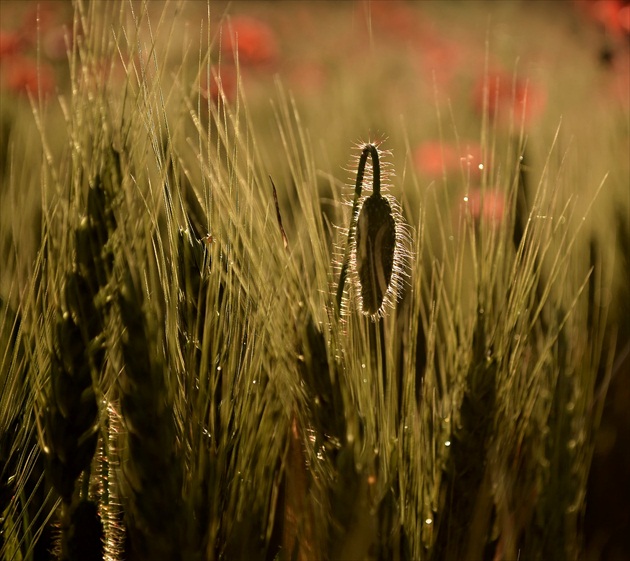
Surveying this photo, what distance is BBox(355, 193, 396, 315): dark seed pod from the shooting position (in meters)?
0.98

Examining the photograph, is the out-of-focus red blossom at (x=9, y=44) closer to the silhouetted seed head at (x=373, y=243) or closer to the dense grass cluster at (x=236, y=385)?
the dense grass cluster at (x=236, y=385)

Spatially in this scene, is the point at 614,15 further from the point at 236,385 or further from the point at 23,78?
the point at 236,385

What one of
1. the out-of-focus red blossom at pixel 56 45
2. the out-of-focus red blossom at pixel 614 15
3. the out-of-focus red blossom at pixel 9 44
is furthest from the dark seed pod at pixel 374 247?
the out-of-focus red blossom at pixel 614 15

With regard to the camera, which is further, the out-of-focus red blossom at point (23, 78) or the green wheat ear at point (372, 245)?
the out-of-focus red blossom at point (23, 78)

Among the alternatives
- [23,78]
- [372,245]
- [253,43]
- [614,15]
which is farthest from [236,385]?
[253,43]

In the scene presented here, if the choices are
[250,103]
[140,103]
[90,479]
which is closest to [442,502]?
[90,479]

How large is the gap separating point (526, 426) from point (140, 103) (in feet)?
1.90

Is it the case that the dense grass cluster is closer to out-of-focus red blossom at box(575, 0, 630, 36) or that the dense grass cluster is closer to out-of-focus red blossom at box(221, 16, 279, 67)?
out-of-focus red blossom at box(575, 0, 630, 36)

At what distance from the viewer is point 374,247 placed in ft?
3.25

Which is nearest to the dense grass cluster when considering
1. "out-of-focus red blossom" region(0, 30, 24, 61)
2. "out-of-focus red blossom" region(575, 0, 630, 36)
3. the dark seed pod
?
A: the dark seed pod

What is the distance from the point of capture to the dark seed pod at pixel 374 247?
0.98 m

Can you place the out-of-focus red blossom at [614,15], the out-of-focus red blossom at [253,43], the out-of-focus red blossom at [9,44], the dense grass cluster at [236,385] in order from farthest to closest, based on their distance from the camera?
the out-of-focus red blossom at [253,43]
the out-of-focus red blossom at [614,15]
the out-of-focus red blossom at [9,44]
the dense grass cluster at [236,385]

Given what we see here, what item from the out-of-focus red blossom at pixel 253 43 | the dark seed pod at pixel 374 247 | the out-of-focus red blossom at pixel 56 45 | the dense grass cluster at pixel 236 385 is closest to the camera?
the dense grass cluster at pixel 236 385

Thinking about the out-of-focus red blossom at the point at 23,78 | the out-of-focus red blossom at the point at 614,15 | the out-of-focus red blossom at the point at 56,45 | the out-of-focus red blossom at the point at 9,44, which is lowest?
the out-of-focus red blossom at the point at 23,78
